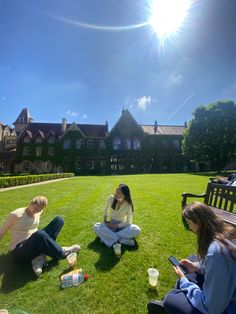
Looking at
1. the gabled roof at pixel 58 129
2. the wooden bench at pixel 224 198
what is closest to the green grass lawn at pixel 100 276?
the wooden bench at pixel 224 198

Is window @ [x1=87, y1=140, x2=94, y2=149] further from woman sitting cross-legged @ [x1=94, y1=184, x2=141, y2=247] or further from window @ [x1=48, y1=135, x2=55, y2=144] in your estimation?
woman sitting cross-legged @ [x1=94, y1=184, x2=141, y2=247]

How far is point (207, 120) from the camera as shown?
37.3m

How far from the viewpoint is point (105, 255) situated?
4.67 meters

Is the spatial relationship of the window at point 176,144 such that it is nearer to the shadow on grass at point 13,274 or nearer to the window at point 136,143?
the window at point 136,143

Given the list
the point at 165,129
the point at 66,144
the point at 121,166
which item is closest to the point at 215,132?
the point at 165,129

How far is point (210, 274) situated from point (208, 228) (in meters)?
0.43

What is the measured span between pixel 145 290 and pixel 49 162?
47.4 m

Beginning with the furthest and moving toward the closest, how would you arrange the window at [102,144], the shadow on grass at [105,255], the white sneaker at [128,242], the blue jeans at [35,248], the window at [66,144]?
1. the window at [102,144]
2. the window at [66,144]
3. the white sneaker at [128,242]
4. the shadow on grass at [105,255]
5. the blue jeans at [35,248]

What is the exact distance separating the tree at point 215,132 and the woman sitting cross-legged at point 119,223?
35346 mm

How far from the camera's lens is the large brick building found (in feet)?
158

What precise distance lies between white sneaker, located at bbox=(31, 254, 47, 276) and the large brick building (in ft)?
145

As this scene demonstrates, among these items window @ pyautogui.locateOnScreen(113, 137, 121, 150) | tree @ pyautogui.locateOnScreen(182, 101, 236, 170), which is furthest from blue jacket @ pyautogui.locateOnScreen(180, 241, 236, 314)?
window @ pyautogui.locateOnScreen(113, 137, 121, 150)

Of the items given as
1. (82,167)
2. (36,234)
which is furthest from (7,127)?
(36,234)

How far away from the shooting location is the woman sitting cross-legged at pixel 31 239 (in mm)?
3982
